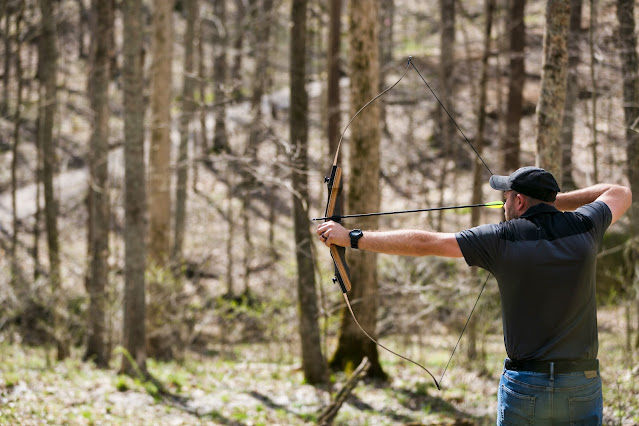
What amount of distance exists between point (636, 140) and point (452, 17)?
1385cm

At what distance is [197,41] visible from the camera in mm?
18922

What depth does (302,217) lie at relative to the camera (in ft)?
27.9

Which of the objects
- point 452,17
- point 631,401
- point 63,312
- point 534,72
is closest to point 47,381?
point 63,312

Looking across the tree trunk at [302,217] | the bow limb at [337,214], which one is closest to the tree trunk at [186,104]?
the tree trunk at [302,217]

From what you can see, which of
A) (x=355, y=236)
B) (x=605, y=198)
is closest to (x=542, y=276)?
(x=605, y=198)

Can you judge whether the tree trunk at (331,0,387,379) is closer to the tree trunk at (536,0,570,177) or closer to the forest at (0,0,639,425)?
the forest at (0,0,639,425)

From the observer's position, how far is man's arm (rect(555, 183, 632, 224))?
351cm

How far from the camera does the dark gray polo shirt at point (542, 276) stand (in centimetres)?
304

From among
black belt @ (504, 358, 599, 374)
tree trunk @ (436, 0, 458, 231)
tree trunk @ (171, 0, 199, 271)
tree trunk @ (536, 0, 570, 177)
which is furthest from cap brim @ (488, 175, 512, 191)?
tree trunk @ (436, 0, 458, 231)

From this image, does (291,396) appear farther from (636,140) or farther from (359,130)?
(636,140)

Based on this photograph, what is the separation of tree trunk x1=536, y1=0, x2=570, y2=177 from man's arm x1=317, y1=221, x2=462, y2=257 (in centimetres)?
322

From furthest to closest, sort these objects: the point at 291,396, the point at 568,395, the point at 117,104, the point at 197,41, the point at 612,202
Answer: the point at 117,104, the point at 197,41, the point at 291,396, the point at 612,202, the point at 568,395

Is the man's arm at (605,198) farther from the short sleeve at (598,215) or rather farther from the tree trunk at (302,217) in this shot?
the tree trunk at (302,217)

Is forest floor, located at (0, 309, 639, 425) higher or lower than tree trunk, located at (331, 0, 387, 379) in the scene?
lower
